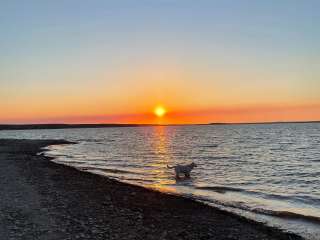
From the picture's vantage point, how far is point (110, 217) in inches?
516

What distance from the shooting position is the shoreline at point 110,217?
11.2 meters

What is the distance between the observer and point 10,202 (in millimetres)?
14508

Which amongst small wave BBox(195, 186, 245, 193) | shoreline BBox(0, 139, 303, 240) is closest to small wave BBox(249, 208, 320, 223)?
shoreline BBox(0, 139, 303, 240)

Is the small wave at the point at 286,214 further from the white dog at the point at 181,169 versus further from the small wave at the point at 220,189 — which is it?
the white dog at the point at 181,169

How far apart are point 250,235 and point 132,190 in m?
8.83

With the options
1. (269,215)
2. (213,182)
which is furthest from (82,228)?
(213,182)

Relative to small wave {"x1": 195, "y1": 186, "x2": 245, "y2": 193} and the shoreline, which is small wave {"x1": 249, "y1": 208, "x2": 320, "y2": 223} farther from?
small wave {"x1": 195, "y1": 186, "x2": 245, "y2": 193}

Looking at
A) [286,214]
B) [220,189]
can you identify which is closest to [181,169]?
[220,189]

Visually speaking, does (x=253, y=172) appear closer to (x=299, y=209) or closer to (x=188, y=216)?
(x=299, y=209)

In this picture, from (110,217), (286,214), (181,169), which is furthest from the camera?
(181,169)

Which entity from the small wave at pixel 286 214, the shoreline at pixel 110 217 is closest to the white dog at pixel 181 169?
the shoreline at pixel 110 217

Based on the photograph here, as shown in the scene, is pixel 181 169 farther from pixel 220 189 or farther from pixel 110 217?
pixel 110 217

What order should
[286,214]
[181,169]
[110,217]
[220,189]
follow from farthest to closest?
[181,169] < [220,189] < [286,214] < [110,217]

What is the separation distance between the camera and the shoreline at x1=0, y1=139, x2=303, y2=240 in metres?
11.2
